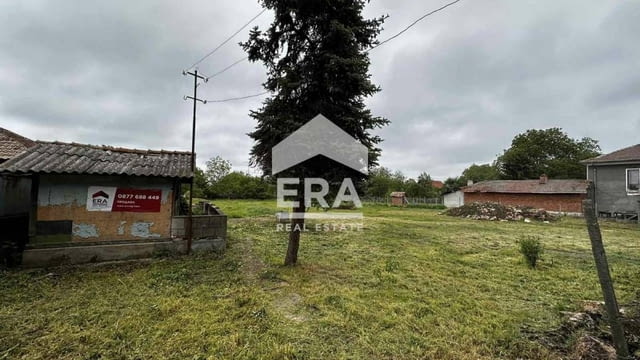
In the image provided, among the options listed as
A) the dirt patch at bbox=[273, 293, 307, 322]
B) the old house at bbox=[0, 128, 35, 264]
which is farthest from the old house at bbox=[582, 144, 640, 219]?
the old house at bbox=[0, 128, 35, 264]

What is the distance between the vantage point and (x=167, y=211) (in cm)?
677

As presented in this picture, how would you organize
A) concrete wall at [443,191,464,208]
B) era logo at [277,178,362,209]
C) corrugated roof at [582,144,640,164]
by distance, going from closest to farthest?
1. era logo at [277,178,362,209]
2. corrugated roof at [582,144,640,164]
3. concrete wall at [443,191,464,208]

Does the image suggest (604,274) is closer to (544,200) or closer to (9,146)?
(9,146)

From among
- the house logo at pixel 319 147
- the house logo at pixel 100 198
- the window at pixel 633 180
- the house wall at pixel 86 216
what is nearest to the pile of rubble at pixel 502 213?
the window at pixel 633 180

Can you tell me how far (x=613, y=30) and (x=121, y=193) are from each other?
→ 1333 cm

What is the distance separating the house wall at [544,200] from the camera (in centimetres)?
2128

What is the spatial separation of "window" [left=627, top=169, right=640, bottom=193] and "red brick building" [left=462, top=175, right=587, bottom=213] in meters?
3.39

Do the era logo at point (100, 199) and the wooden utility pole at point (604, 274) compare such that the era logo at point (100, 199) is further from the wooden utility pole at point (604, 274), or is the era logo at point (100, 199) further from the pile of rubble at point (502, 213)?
the pile of rubble at point (502, 213)

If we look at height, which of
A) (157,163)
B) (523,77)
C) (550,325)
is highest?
(523,77)

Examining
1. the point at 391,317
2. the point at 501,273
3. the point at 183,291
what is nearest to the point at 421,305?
the point at 391,317

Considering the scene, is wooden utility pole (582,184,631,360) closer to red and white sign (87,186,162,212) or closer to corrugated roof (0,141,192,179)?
corrugated roof (0,141,192,179)

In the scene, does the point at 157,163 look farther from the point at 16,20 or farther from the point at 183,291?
the point at 16,20

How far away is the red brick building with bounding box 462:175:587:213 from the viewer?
21422 millimetres

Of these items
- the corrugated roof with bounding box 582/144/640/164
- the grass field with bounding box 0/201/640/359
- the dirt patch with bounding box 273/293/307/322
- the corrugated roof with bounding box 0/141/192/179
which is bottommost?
the dirt patch with bounding box 273/293/307/322
